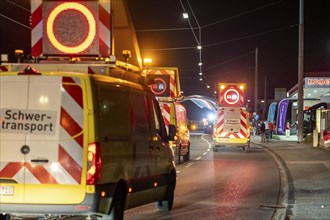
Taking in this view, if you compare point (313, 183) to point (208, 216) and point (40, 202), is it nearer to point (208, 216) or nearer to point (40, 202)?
point (208, 216)

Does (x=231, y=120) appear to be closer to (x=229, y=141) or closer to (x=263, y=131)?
(x=229, y=141)

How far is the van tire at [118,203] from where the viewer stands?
769 centimetres

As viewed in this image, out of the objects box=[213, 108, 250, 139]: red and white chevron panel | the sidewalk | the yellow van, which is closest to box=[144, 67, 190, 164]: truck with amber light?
the sidewalk

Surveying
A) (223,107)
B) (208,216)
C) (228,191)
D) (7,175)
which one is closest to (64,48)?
(7,175)

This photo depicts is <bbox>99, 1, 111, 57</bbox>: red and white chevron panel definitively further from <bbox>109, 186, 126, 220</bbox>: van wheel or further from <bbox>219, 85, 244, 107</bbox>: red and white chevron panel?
<bbox>219, 85, 244, 107</bbox>: red and white chevron panel

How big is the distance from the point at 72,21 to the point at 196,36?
3091 cm

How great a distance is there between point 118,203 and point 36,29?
3164 mm

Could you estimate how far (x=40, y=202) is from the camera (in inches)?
281

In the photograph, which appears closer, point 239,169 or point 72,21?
point 72,21

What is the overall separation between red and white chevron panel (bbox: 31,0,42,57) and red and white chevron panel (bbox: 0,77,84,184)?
2.03 metres

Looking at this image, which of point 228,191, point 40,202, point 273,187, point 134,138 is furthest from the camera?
point 273,187

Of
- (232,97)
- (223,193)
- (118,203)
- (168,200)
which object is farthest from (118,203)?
(232,97)

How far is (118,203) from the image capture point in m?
7.93

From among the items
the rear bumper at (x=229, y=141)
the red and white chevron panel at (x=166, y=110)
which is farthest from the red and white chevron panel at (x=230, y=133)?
the red and white chevron panel at (x=166, y=110)
